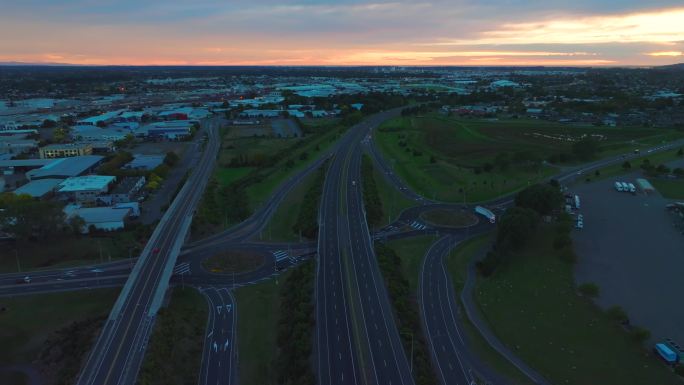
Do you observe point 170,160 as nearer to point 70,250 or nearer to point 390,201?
point 70,250

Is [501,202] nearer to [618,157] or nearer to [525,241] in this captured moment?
[525,241]

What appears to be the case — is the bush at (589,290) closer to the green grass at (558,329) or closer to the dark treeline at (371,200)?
the green grass at (558,329)

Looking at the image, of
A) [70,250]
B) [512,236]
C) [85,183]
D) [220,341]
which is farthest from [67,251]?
[512,236]

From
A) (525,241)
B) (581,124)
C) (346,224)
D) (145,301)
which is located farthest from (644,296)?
(581,124)

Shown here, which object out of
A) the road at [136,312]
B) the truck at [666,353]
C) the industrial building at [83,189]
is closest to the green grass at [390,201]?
the road at [136,312]

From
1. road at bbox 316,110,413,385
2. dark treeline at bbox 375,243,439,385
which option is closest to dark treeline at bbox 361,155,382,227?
road at bbox 316,110,413,385

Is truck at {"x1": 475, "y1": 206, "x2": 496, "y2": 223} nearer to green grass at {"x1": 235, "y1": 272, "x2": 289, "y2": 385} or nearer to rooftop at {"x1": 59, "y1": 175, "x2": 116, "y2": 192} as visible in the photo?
green grass at {"x1": 235, "y1": 272, "x2": 289, "y2": 385}
